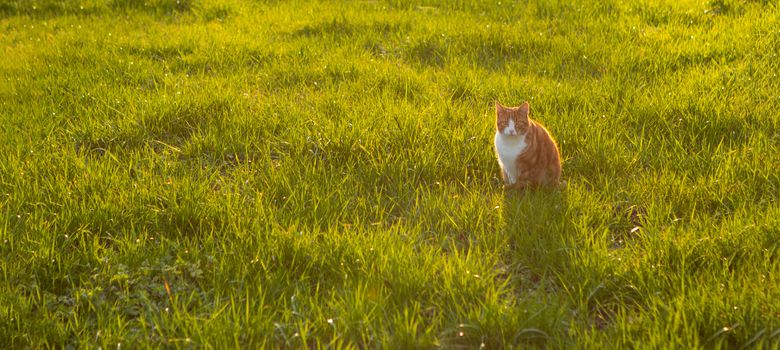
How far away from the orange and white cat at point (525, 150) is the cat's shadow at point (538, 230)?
8cm

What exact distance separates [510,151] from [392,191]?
0.78 m

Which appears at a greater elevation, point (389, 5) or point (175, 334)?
point (389, 5)

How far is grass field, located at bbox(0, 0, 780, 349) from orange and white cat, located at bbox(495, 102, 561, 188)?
12 centimetres

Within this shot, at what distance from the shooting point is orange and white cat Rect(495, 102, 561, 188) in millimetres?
4363

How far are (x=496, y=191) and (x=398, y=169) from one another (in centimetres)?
67

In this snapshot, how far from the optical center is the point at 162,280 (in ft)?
11.9

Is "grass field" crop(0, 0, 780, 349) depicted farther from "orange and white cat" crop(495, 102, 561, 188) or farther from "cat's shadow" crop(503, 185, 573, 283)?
"orange and white cat" crop(495, 102, 561, 188)

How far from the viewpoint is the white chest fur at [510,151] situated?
4387 mm

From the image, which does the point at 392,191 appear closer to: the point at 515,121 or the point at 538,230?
the point at 515,121

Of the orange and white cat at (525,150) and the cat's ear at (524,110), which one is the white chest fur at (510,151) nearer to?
the orange and white cat at (525,150)

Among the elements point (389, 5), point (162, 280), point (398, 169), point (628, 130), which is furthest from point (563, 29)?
point (162, 280)

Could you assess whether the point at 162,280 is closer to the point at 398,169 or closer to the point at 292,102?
the point at 398,169

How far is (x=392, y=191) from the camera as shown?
15.1 feet

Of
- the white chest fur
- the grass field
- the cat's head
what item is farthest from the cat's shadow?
the cat's head
